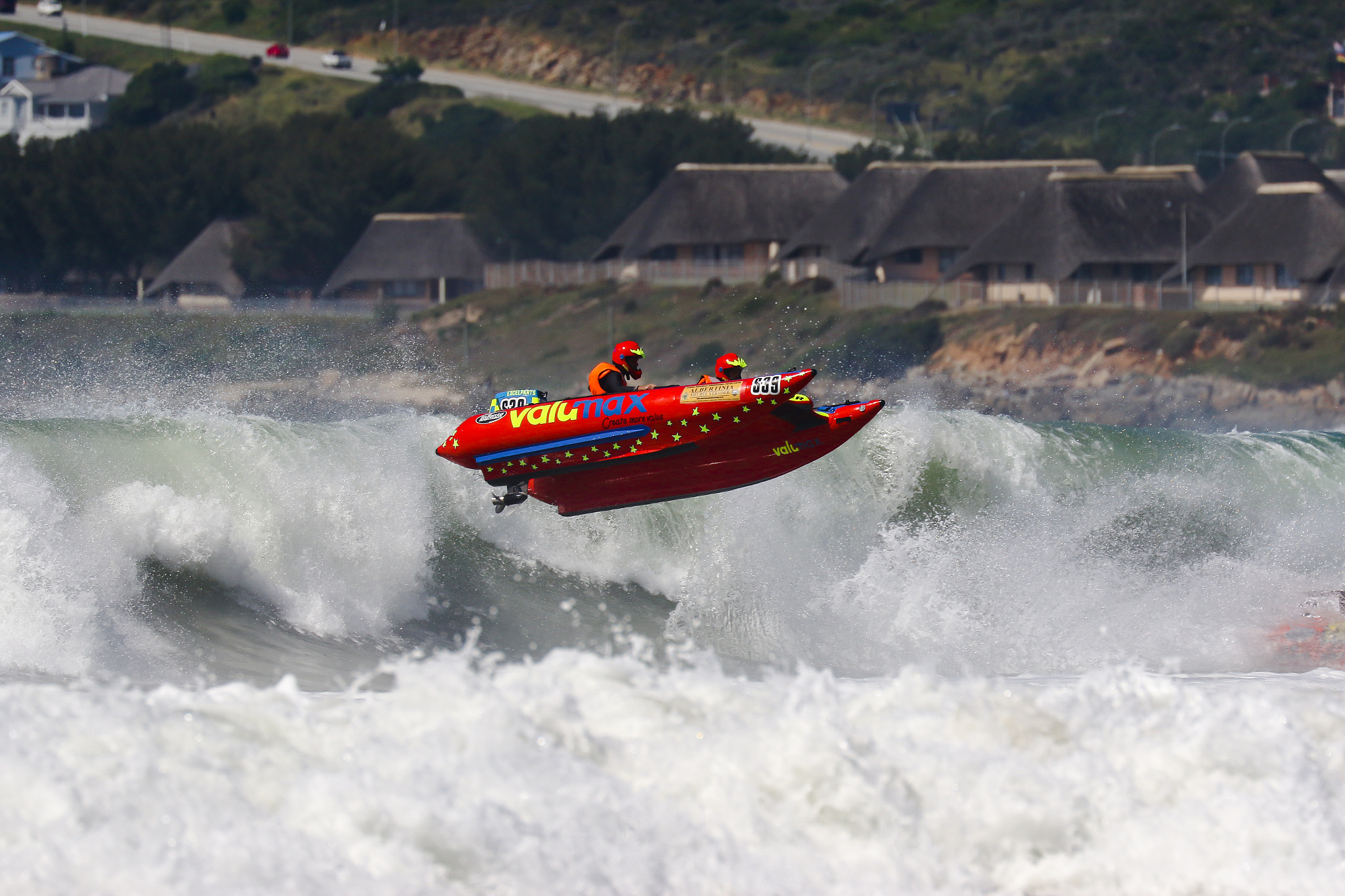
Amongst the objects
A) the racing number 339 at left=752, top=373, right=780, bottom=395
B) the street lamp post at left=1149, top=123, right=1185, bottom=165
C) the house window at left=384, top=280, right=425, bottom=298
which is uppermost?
the street lamp post at left=1149, top=123, right=1185, bottom=165

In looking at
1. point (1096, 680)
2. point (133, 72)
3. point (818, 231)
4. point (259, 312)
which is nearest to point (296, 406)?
point (259, 312)

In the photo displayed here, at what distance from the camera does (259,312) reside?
50.2 metres

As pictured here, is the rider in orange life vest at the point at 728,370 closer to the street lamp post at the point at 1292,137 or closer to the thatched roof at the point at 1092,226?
the thatched roof at the point at 1092,226

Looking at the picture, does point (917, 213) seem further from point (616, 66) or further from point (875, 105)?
point (616, 66)

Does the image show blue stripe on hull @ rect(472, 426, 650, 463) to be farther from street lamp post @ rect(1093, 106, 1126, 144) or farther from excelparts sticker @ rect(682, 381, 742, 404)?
street lamp post @ rect(1093, 106, 1126, 144)

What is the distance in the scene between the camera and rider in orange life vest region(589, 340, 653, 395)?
45.6 ft

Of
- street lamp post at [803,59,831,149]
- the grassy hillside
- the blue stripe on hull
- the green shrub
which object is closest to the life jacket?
the blue stripe on hull

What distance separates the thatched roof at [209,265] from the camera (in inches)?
2349

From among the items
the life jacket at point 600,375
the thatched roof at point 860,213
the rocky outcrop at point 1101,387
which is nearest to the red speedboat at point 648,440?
the life jacket at point 600,375

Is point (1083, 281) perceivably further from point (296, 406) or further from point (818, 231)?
point (296, 406)

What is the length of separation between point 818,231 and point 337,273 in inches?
706

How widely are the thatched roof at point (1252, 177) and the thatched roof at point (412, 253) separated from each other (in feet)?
86.3

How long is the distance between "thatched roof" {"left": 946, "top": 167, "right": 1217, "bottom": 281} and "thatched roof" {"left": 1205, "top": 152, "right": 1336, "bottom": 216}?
0.77 meters

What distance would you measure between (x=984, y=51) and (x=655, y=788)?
300 feet
